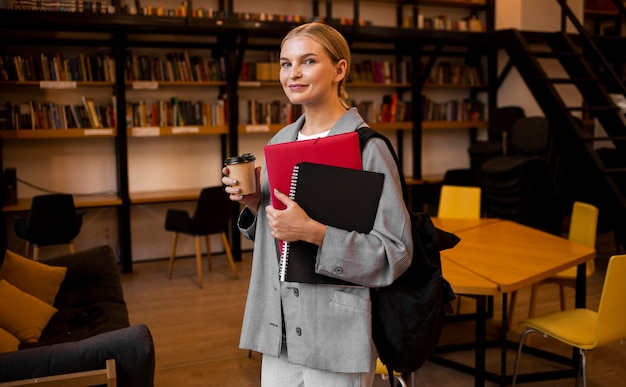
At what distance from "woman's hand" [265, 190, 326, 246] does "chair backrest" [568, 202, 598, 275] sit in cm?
310

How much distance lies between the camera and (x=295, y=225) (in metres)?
1.39

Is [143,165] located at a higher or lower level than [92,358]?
higher

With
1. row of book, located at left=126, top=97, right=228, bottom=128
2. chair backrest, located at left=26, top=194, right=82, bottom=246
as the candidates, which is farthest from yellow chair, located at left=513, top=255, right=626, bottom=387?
row of book, located at left=126, top=97, right=228, bottom=128

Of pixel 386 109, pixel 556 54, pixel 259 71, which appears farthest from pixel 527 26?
pixel 259 71

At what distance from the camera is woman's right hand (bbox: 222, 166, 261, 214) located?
1.52 m

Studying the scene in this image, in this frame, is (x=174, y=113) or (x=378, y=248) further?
(x=174, y=113)

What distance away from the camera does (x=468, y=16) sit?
808cm

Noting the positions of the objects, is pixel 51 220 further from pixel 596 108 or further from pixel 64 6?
pixel 596 108

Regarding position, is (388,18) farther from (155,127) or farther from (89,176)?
(89,176)

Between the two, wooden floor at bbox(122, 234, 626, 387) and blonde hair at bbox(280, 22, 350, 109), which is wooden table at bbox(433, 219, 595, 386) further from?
blonde hair at bbox(280, 22, 350, 109)

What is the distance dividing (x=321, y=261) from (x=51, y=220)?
4447mm

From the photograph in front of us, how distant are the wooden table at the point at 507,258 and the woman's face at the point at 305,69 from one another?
159 centimetres

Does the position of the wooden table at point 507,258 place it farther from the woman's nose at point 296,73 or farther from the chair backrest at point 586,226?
the woman's nose at point 296,73

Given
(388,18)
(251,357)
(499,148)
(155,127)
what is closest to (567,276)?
(251,357)
